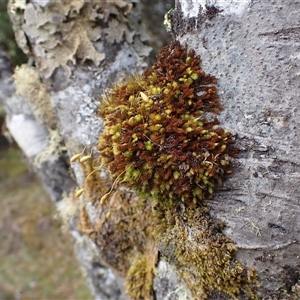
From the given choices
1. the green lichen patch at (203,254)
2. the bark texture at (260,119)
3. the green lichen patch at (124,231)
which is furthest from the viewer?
the green lichen patch at (124,231)

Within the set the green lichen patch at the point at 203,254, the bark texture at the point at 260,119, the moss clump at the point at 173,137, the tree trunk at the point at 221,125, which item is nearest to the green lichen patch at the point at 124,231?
the tree trunk at the point at 221,125

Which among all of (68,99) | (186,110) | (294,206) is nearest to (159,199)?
(186,110)

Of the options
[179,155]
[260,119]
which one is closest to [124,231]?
[179,155]

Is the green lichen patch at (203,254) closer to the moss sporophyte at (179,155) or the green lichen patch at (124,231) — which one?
the moss sporophyte at (179,155)

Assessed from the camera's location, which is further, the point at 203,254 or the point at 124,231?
the point at 124,231

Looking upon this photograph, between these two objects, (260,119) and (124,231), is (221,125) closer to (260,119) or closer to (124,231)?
(260,119)

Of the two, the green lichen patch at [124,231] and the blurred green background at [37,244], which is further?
the blurred green background at [37,244]

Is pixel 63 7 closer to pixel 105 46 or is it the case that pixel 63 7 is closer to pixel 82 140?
pixel 105 46
